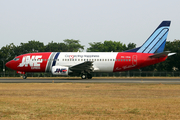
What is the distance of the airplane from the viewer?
38500 mm

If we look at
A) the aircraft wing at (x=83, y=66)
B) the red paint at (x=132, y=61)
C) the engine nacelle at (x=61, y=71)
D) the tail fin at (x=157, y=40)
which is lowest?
the engine nacelle at (x=61, y=71)

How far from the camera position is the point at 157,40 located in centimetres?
4000

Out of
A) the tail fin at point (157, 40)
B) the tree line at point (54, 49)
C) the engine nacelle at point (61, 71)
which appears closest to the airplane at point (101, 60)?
the tail fin at point (157, 40)

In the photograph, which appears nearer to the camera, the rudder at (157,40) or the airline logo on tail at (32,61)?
the airline logo on tail at (32,61)

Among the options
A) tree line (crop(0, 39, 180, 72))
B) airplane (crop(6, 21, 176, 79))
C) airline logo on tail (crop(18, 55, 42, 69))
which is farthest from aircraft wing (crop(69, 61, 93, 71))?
tree line (crop(0, 39, 180, 72))

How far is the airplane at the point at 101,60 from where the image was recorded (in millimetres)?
38500

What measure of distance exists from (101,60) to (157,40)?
9.49m

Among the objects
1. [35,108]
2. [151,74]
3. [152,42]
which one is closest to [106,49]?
[151,74]

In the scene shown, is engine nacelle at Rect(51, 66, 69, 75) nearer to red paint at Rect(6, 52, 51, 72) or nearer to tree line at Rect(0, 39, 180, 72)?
red paint at Rect(6, 52, 51, 72)

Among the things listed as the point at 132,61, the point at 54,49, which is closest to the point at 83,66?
the point at 132,61

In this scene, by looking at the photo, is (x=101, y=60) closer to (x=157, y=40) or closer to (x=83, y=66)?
(x=83, y=66)

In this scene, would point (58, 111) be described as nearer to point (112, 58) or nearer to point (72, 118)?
point (72, 118)

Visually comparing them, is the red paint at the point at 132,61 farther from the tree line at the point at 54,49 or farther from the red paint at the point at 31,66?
the tree line at the point at 54,49

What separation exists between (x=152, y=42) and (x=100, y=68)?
9.23m
